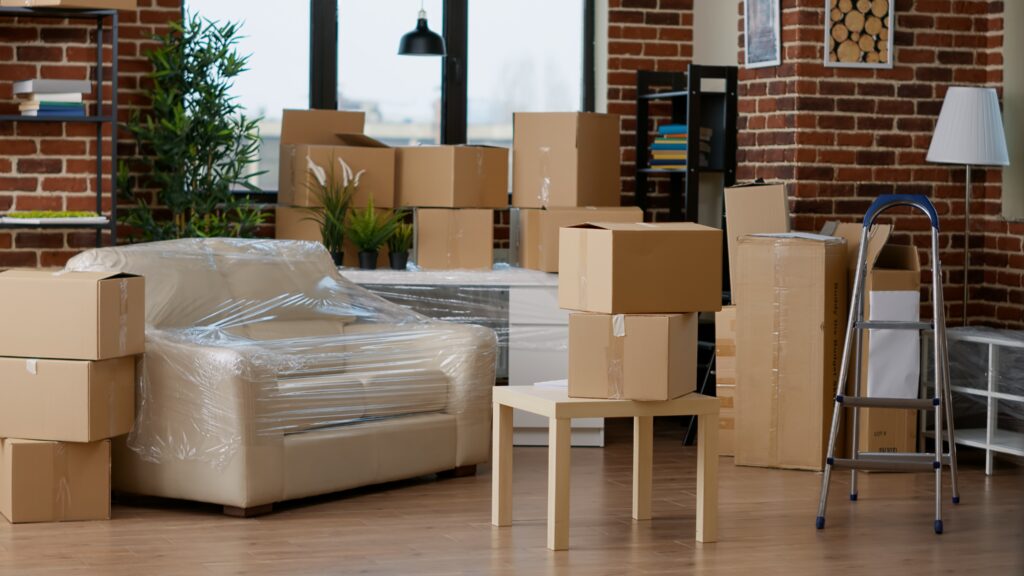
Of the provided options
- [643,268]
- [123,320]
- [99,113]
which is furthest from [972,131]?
[99,113]

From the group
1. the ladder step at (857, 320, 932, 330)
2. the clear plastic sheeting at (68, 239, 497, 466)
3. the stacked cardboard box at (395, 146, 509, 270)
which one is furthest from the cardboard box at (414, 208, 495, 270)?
the ladder step at (857, 320, 932, 330)

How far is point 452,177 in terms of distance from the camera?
577 centimetres

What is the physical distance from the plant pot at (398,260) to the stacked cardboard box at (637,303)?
191 centimetres

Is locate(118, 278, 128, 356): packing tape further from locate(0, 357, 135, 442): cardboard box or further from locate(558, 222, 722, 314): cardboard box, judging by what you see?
locate(558, 222, 722, 314): cardboard box

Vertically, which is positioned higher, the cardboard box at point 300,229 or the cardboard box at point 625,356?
the cardboard box at point 300,229

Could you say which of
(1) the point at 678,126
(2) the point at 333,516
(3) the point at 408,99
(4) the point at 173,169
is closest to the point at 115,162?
(4) the point at 173,169

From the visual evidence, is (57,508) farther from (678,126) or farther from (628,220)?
(678,126)

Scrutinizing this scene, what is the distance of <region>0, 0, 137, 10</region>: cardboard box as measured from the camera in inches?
205

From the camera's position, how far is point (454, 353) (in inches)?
197

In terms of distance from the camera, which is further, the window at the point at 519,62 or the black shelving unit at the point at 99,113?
the window at the point at 519,62

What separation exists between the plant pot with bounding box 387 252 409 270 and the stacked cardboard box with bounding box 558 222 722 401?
1907 mm

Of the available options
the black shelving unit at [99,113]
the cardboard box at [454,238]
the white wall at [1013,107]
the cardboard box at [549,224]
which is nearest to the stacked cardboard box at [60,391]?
the black shelving unit at [99,113]

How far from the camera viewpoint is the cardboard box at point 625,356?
3893 millimetres

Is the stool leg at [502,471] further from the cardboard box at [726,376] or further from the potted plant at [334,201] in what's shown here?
the potted plant at [334,201]
